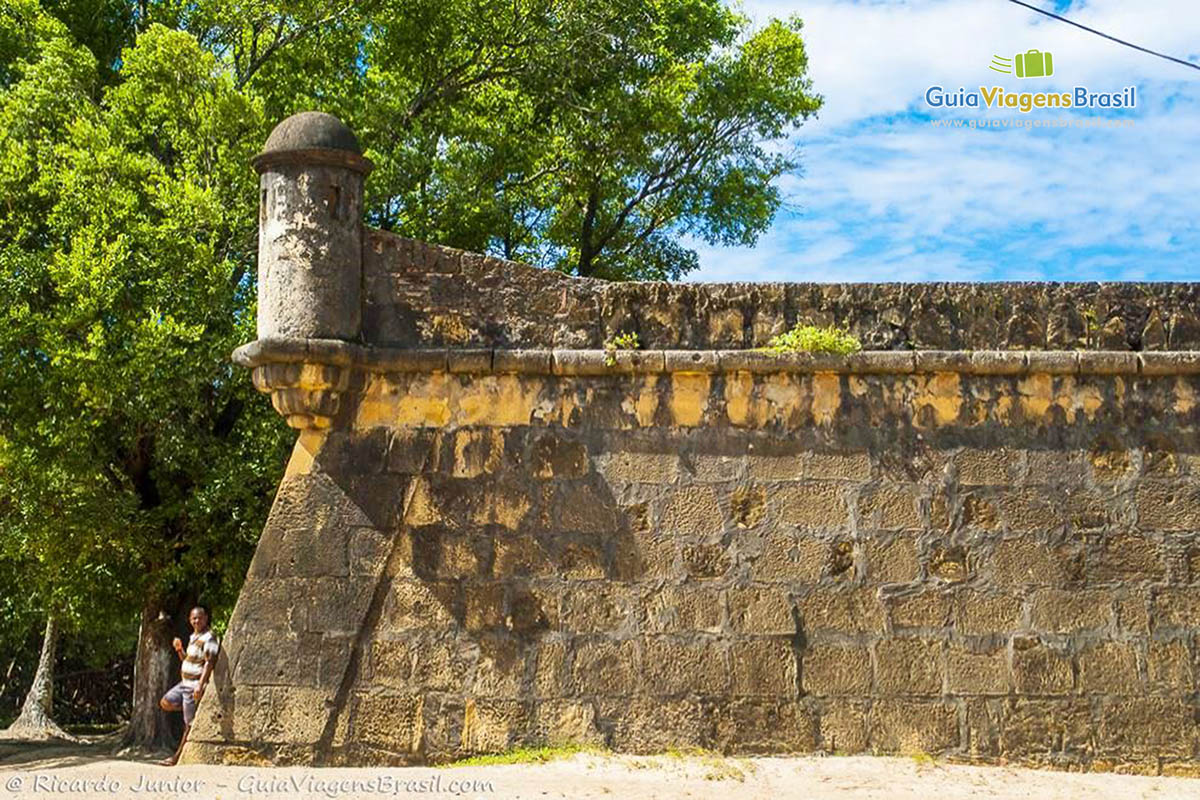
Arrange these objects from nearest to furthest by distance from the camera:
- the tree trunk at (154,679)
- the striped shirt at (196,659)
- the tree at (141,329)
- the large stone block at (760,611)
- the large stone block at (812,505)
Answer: the large stone block at (760,611), the large stone block at (812,505), the striped shirt at (196,659), the tree at (141,329), the tree trunk at (154,679)

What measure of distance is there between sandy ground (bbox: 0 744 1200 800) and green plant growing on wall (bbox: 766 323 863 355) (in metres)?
2.20

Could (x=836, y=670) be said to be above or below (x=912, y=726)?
above

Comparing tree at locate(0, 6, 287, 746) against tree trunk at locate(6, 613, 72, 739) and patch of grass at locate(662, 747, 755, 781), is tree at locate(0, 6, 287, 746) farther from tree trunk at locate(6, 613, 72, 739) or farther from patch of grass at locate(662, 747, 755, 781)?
patch of grass at locate(662, 747, 755, 781)

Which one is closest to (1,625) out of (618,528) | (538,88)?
(538,88)

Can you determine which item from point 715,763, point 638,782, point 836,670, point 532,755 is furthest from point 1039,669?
point 532,755

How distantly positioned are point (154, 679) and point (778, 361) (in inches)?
294

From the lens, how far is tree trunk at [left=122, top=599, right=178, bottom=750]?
11.5 m

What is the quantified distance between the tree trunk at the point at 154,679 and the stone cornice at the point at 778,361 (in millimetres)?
5505

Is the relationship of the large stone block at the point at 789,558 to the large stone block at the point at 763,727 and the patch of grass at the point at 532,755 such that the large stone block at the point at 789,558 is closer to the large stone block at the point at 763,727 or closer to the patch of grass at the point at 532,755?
the large stone block at the point at 763,727

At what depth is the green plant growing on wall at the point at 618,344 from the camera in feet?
22.7

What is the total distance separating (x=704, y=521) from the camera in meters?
6.84

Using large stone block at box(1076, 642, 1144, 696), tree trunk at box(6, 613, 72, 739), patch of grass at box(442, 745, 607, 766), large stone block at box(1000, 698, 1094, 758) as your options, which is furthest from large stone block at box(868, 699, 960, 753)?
tree trunk at box(6, 613, 72, 739)

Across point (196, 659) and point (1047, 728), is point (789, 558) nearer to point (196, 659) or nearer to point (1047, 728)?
point (1047, 728)

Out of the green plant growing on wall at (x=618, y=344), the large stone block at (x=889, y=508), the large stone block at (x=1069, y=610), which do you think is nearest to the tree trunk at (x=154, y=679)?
the green plant growing on wall at (x=618, y=344)
